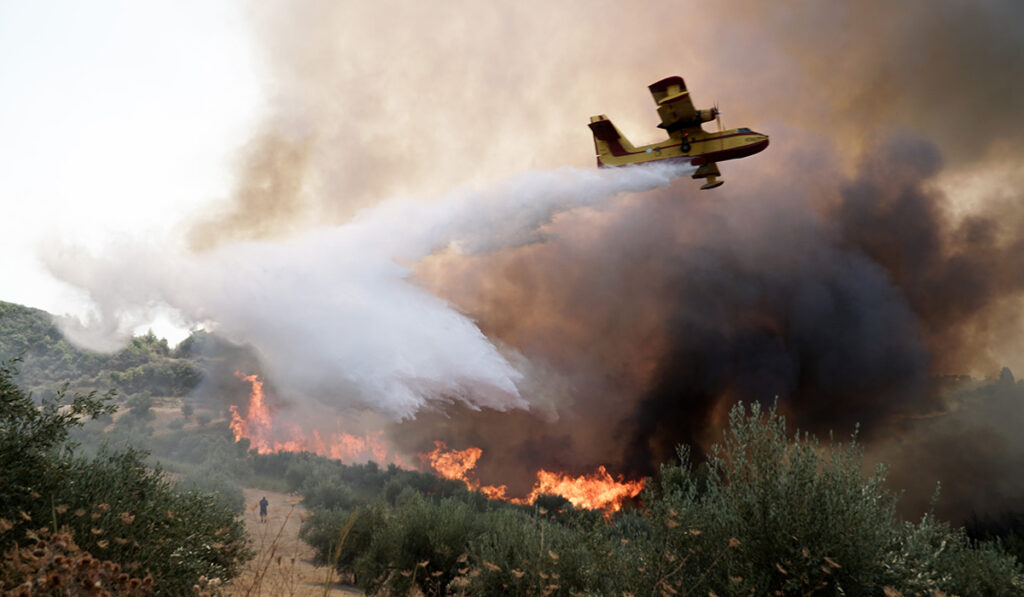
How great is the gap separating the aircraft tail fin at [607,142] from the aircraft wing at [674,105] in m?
3.58

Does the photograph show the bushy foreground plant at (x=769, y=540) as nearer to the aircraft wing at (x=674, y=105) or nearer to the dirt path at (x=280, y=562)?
the dirt path at (x=280, y=562)

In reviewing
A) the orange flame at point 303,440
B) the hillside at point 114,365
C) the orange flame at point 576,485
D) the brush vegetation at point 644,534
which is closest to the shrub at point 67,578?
the brush vegetation at point 644,534

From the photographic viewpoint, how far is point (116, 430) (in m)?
68.7

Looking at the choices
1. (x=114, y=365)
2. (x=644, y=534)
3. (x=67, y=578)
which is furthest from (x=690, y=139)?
(x=114, y=365)

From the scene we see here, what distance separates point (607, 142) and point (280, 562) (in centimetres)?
2505

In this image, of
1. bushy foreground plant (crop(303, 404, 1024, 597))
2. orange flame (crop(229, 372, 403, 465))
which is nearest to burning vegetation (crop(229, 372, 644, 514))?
orange flame (crop(229, 372, 403, 465))

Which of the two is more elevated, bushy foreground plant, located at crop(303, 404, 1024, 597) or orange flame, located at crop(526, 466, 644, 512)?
bushy foreground plant, located at crop(303, 404, 1024, 597)

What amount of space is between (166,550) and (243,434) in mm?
78463

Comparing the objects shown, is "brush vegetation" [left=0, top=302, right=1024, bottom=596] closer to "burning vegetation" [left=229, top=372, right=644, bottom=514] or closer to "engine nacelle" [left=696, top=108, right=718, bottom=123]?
"engine nacelle" [left=696, top=108, right=718, bottom=123]

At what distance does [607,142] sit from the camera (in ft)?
87.7

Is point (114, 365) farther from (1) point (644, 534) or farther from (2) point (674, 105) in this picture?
(1) point (644, 534)

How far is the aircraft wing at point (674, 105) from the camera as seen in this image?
21391mm

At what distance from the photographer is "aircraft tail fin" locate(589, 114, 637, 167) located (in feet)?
85.8

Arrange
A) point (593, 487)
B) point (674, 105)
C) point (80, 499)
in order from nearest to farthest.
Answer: point (80, 499) → point (674, 105) → point (593, 487)
